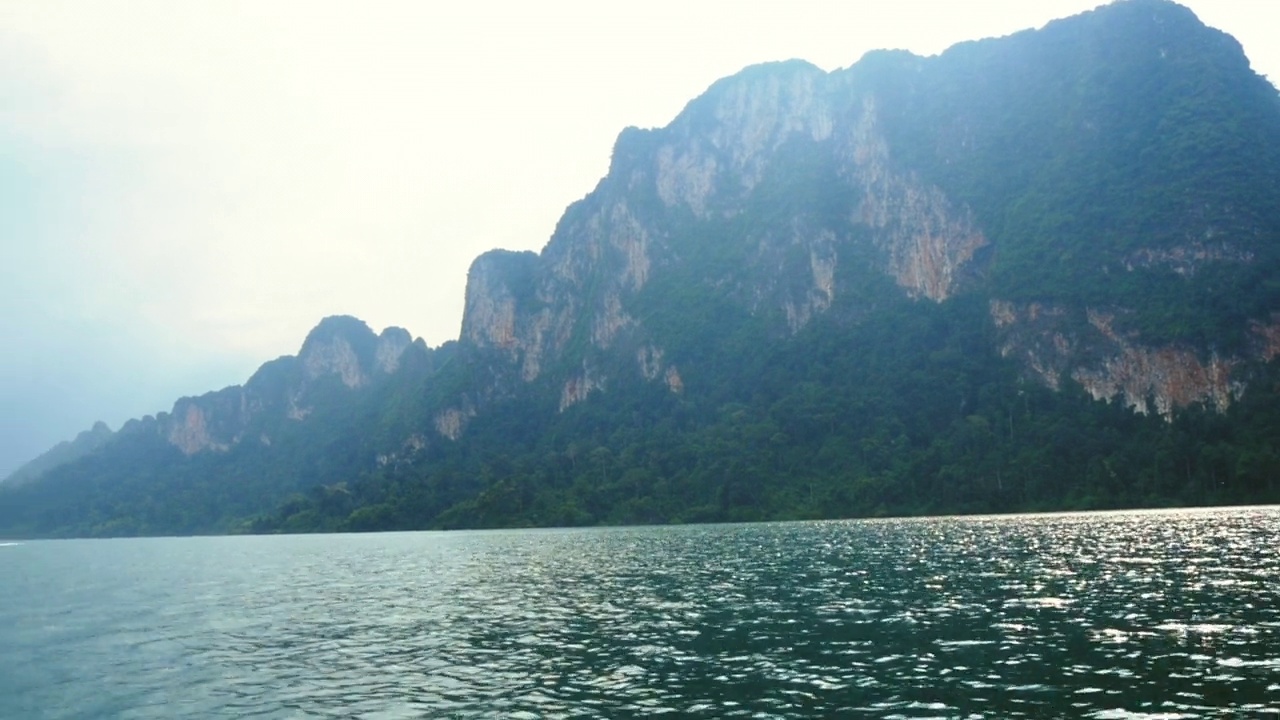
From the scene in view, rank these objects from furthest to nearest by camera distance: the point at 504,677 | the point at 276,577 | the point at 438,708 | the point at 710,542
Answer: the point at 710,542 < the point at 276,577 < the point at 504,677 < the point at 438,708

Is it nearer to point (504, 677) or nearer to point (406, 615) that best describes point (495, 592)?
point (406, 615)

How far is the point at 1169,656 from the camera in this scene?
28.9 m

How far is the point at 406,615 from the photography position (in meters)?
50.1

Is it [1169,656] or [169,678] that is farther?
[169,678]

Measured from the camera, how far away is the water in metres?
26.1

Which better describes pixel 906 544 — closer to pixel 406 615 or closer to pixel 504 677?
pixel 406 615

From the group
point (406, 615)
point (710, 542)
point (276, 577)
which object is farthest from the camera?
point (710, 542)

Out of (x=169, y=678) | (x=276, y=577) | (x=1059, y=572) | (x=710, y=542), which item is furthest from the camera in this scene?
(x=710, y=542)

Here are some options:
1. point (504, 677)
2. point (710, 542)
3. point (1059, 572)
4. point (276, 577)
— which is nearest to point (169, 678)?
point (504, 677)

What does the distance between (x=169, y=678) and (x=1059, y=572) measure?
4792cm

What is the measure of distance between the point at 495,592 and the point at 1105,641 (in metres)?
39.4

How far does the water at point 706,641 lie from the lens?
2611cm

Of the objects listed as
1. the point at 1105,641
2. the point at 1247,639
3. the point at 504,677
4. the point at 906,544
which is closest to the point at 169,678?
the point at 504,677

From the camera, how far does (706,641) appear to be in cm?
3641
